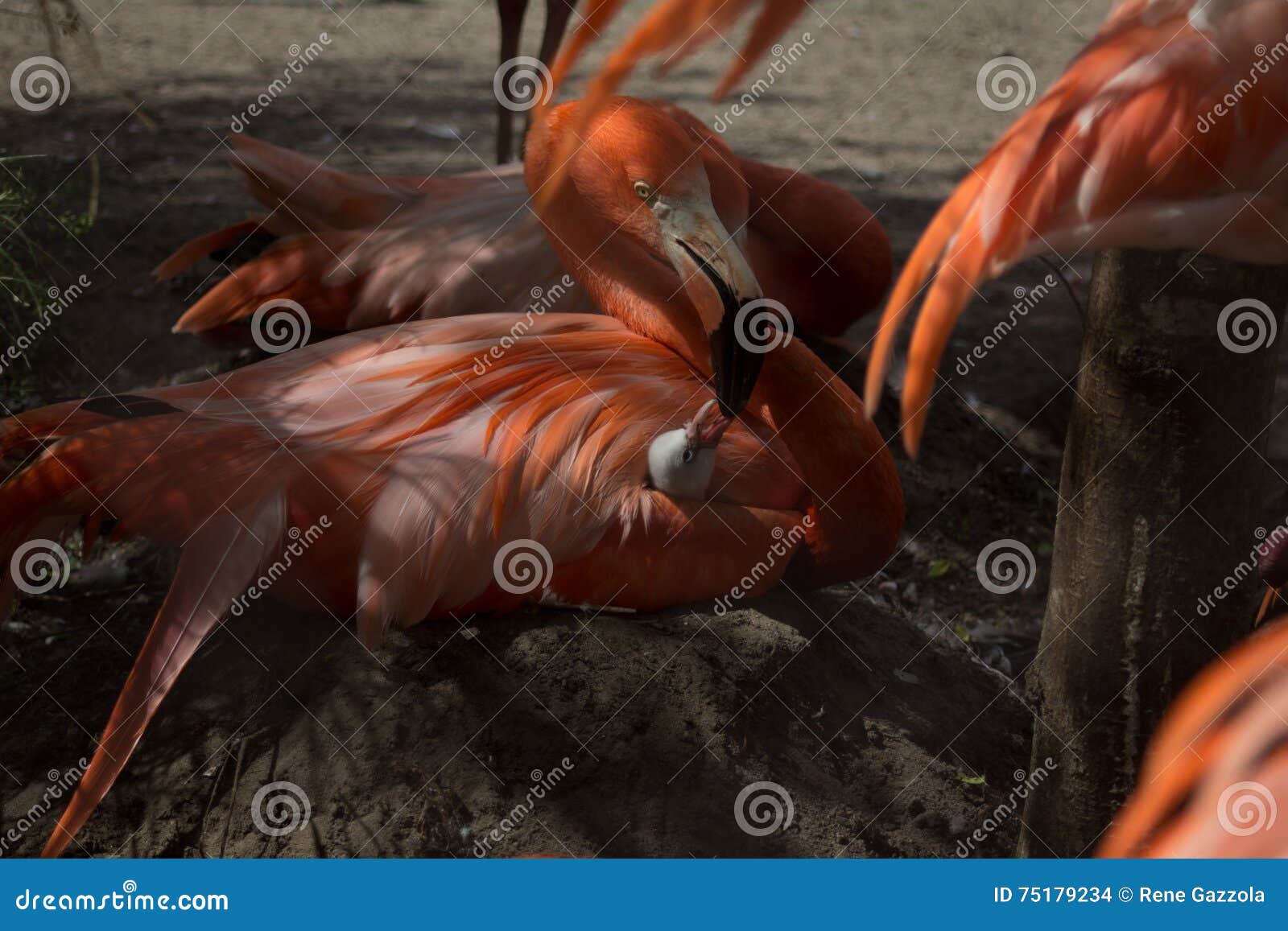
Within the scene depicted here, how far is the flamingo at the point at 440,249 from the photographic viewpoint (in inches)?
155

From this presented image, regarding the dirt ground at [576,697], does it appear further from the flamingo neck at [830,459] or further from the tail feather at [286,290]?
the tail feather at [286,290]

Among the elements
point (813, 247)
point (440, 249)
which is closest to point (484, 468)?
point (440, 249)

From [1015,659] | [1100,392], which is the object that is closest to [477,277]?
[1015,659]

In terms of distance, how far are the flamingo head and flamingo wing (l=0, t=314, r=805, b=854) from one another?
0.28m

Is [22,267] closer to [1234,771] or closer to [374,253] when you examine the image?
[374,253]

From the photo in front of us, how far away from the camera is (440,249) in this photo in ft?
13.0

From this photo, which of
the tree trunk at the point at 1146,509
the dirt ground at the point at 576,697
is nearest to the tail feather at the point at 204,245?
the dirt ground at the point at 576,697

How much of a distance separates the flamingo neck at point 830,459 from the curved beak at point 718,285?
6.6 inches

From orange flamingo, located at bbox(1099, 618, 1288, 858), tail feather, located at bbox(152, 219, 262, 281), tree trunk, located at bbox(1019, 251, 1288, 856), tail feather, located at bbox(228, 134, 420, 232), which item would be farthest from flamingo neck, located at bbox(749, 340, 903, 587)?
tail feather, located at bbox(152, 219, 262, 281)

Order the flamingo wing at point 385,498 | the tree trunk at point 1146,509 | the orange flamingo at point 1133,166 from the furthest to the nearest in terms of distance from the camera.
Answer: the flamingo wing at point 385,498 < the tree trunk at point 1146,509 < the orange flamingo at point 1133,166

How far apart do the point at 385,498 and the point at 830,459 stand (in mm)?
1105

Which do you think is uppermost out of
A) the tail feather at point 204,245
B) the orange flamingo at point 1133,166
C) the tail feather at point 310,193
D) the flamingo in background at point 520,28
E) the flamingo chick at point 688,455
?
the orange flamingo at point 1133,166

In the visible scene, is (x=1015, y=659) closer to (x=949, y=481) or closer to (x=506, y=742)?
(x=949, y=481)

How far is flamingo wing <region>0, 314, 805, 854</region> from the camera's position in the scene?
2711mm
